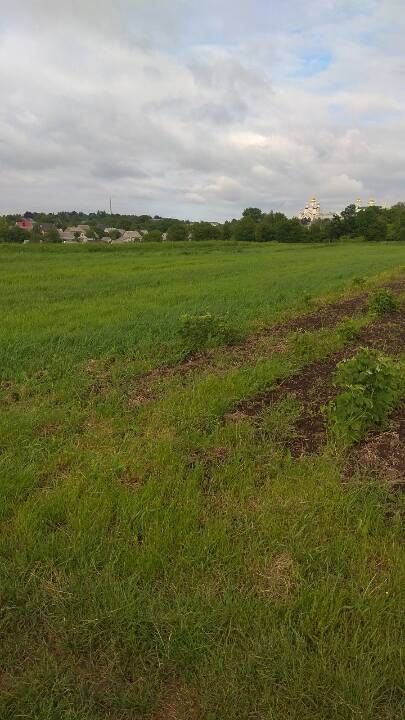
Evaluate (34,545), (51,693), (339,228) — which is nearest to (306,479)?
(34,545)

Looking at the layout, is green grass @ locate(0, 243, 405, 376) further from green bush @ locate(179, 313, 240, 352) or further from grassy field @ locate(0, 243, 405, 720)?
grassy field @ locate(0, 243, 405, 720)

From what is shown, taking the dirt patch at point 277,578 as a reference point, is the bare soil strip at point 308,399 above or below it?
above

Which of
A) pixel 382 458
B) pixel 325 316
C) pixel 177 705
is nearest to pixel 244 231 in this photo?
pixel 325 316

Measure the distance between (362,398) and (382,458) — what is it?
68 centimetres

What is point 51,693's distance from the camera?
2273 mm

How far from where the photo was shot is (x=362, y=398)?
489 cm

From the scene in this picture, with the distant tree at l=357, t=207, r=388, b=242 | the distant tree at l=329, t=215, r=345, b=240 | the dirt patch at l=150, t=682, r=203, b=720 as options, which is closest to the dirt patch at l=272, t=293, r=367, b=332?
the dirt patch at l=150, t=682, r=203, b=720

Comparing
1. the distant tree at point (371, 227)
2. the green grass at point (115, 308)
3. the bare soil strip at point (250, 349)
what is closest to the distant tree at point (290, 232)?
the distant tree at point (371, 227)

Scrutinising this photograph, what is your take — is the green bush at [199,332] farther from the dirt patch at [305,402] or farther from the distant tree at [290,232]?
the distant tree at [290,232]

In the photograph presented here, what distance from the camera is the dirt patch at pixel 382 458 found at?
4133 millimetres

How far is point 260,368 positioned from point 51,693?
5.30m

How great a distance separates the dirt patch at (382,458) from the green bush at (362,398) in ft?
0.45

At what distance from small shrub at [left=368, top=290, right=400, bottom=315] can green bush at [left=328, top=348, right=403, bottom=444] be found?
8079 millimetres

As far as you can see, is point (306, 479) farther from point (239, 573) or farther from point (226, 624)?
point (226, 624)
